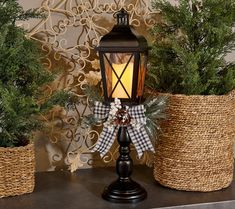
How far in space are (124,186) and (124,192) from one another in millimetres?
21

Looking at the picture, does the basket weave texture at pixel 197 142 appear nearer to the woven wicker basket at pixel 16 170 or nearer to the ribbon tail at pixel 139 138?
the ribbon tail at pixel 139 138

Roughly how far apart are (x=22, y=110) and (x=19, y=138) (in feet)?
0.36

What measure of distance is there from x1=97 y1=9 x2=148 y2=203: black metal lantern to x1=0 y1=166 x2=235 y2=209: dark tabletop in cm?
4

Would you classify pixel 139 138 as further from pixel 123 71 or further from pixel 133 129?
pixel 123 71

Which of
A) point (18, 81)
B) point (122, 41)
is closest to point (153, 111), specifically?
point (122, 41)

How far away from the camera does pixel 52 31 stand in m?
1.48

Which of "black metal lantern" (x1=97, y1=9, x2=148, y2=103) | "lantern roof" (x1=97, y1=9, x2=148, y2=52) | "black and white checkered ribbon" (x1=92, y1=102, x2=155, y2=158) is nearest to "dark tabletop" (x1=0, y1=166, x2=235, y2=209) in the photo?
"black and white checkered ribbon" (x1=92, y1=102, x2=155, y2=158)

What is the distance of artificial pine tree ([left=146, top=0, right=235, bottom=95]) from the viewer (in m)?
1.29

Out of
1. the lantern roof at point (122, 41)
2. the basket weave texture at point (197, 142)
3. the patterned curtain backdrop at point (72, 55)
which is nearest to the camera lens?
the lantern roof at point (122, 41)

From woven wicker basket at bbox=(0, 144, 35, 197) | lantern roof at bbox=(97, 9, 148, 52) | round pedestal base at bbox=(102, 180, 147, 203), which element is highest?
lantern roof at bbox=(97, 9, 148, 52)

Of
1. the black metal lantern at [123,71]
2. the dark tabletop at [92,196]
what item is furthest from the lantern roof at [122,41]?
the dark tabletop at [92,196]

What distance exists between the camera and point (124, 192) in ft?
4.17

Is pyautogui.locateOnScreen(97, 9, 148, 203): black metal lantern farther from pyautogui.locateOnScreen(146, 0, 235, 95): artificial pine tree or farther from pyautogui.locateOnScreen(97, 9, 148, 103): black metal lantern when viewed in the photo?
pyautogui.locateOnScreen(146, 0, 235, 95): artificial pine tree

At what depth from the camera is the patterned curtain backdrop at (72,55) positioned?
4.84 feet
